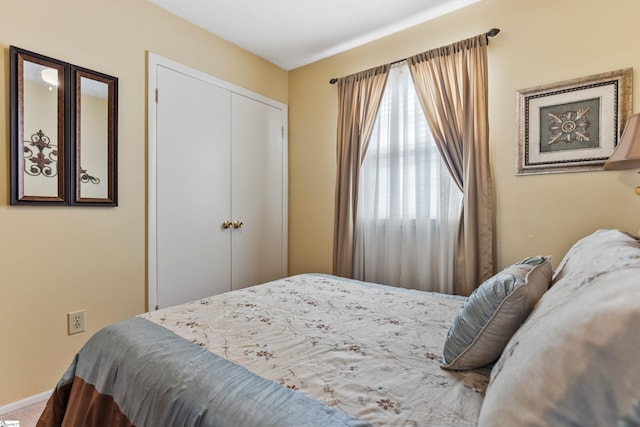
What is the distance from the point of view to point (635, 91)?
1771 mm

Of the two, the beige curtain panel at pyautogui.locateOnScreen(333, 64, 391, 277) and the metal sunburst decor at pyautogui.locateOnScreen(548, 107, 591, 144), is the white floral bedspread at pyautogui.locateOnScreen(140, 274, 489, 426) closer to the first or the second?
the beige curtain panel at pyautogui.locateOnScreen(333, 64, 391, 277)

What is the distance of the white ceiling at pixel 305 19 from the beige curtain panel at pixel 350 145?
1.13 ft

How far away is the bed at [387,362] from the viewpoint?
1.69ft

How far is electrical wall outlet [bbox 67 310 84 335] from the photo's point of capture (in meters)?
1.98

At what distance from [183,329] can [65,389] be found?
0.53 meters

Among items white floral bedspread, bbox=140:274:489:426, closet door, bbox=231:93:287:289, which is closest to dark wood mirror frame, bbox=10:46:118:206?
closet door, bbox=231:93:287:289

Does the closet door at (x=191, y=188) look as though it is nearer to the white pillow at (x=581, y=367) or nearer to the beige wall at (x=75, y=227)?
the beige wall at (x=75, y=227)

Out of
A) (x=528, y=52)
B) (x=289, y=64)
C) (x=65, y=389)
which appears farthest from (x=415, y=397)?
(x=289, y=64)

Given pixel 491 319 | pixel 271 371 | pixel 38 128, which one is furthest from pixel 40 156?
pixel 491 319

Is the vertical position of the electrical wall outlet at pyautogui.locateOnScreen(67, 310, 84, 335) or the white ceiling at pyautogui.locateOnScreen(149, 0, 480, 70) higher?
the white ceiling at pyautogui.locateOnScreen(149, 0, 480, 70)

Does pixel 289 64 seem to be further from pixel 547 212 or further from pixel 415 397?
pixel 415 397

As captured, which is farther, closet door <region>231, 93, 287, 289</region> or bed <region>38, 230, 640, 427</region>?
closet door <region>231, 93, 287, 289</region>

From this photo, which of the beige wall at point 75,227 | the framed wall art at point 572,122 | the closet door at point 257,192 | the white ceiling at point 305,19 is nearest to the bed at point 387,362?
the beige wall at point 75,227

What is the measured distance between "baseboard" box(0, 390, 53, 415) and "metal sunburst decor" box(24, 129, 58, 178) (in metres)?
1.30
